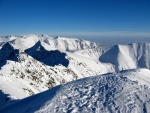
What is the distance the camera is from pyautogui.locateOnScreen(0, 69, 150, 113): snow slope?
1985cm

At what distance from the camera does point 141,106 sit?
20016mm

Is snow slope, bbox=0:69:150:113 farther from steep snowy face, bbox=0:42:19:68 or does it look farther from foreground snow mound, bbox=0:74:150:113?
steep snowy face, bbox=0:42:19:68

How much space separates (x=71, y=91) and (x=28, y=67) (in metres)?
70.1

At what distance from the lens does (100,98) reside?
71.3ft

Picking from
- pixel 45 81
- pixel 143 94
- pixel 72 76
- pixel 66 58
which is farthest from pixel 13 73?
pixel 66 58

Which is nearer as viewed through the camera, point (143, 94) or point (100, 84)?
point (143, 94)

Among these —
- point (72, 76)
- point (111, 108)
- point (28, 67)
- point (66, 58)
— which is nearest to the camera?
point (111, 108)

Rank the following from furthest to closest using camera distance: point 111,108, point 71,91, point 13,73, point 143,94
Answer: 1. point 13,73
2. point 71,91
3. point 143,94
4. point 111,108

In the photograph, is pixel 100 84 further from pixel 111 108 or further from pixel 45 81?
pixel 45 81

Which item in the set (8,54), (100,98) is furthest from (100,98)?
(8,54)

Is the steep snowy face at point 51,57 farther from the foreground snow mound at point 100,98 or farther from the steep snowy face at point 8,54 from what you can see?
the foreground snow mound at point 100,98

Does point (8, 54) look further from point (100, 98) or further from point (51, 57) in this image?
point (100, 98)

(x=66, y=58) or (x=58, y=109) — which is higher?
(x=58, y=109)

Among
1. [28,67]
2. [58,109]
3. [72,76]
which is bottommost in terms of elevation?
[72,76]
